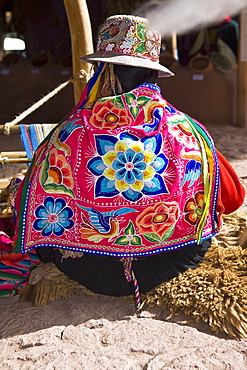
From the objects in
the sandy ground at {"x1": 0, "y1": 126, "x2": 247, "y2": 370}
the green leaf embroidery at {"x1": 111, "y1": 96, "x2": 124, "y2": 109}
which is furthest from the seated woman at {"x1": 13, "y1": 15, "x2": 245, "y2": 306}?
the sandy ground at {"x1": 0, "y1": 126, "x2": 247, "y2": 370}

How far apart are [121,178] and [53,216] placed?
0.40m

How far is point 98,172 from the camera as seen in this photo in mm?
2340

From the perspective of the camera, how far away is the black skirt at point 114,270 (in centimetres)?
253

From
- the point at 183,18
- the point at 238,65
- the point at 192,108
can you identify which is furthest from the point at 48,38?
the point at 183,18

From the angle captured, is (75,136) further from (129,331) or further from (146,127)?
(129,331)

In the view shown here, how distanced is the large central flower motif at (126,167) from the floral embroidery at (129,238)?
15 centimetres

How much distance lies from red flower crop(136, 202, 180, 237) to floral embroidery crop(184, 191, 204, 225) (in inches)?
2.8

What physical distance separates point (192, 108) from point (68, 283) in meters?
6.16

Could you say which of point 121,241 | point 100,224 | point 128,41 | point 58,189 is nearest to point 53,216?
point 58,189

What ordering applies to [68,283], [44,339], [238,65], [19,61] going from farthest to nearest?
[19,61]
[238,65]
[68,283]
[44,339]

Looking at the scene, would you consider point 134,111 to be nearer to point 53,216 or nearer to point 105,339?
point 53,216

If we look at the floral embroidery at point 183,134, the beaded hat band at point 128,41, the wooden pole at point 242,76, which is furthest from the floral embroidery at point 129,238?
the wooden pole at point 242,76

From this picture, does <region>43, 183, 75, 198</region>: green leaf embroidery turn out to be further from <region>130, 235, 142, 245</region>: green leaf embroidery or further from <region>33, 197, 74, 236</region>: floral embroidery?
<region>130, 235, 142, 245</region>: green leaf embroidery

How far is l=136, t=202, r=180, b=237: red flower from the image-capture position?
239cm
